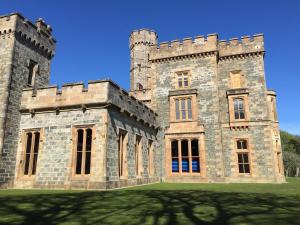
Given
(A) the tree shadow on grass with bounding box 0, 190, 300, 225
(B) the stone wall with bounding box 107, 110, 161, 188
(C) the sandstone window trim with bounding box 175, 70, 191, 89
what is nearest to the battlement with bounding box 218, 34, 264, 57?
(C) the sandstone window trim with bounding box 175, 70, 191, 89

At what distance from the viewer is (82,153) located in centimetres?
1368

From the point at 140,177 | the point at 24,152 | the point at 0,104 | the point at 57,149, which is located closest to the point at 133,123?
the point at 140,177

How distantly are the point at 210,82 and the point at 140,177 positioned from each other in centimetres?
956

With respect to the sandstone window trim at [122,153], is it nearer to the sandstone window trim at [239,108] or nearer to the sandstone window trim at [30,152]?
the sandstone window trim at [30,152]

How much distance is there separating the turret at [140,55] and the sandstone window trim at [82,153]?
922 inches

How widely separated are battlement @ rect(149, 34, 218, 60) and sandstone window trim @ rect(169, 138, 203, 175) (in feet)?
24.3

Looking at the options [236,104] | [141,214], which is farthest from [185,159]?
[141,214]

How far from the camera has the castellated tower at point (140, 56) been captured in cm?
3784

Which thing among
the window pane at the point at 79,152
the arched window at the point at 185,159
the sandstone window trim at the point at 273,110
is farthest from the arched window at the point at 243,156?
the window pane at the point at 79,152

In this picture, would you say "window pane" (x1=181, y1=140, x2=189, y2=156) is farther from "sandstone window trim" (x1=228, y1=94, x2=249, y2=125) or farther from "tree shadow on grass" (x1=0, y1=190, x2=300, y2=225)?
"tree shadow on grass" (x1=0, y1=190, x2=300, y2=225)

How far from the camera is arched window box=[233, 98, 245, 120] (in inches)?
837

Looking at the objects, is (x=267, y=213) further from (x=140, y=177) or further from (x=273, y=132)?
(x=273, y=132)

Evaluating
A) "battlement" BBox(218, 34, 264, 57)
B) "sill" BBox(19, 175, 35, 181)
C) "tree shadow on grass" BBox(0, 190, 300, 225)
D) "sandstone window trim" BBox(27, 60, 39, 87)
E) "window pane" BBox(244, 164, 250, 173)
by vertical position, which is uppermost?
"battlement" BBox(218, 34, 264, 57)

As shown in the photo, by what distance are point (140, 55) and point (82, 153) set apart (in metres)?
26.9
